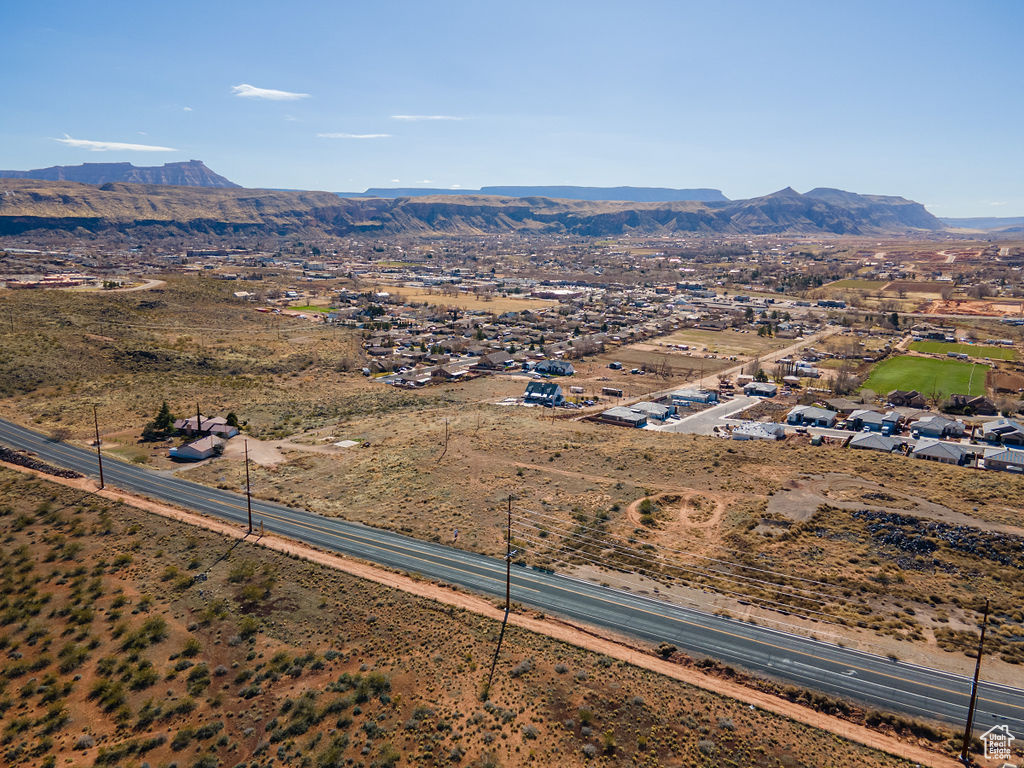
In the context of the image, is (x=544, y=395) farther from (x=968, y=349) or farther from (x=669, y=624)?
(x=968, y=349)

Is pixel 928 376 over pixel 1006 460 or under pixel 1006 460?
over

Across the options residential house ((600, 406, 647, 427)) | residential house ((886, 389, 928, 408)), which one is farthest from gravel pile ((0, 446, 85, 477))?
residential house ((886, 389, 928, 408))

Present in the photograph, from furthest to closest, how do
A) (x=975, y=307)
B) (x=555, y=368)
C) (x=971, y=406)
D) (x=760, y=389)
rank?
(x=975, y=307), (x=555, y=368), (x=760, y=389), (x=971, y=406)

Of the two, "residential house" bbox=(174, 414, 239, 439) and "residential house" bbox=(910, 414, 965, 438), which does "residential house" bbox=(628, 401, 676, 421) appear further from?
"residential house" bbox=(174, 414, 239, 439)

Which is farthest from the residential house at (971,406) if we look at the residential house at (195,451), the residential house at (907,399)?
the residential house at (195,451)

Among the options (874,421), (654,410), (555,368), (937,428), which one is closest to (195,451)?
(654,410)

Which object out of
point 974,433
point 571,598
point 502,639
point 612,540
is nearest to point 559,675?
point 502,639

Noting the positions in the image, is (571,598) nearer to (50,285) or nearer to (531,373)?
(531,373)

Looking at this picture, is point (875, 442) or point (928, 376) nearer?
point (875, 442)
